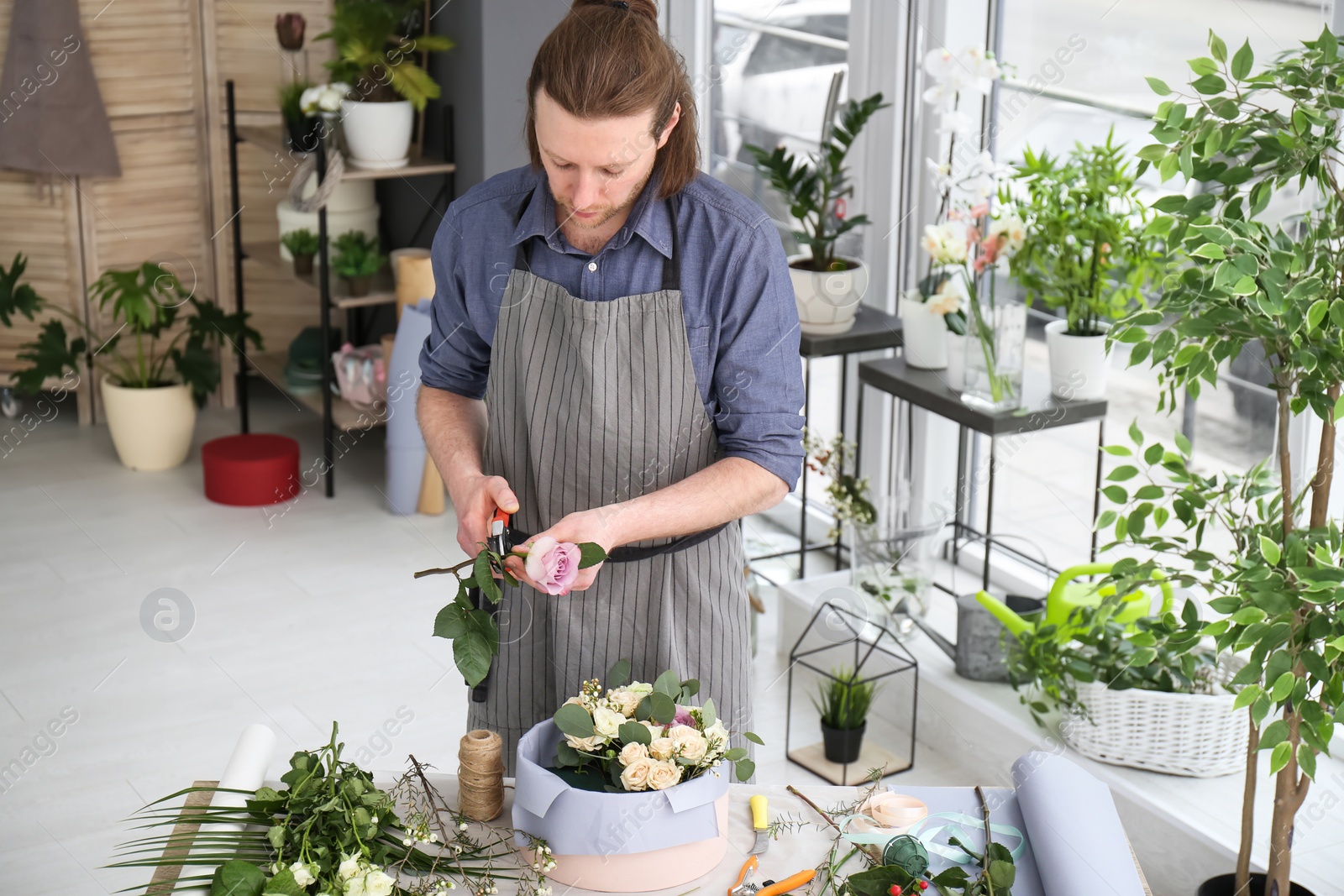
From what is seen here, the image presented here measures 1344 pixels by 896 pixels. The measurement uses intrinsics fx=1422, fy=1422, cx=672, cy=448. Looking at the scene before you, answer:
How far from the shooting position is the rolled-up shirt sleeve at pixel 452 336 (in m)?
1.80

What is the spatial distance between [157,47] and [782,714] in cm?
312

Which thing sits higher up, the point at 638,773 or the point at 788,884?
the point at 638,773

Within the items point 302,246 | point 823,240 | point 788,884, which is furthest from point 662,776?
point 302,246

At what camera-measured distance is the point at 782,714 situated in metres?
3.32

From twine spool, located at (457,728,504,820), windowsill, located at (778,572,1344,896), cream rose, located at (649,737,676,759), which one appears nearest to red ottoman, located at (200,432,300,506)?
windowsill, located at (778,572,1344,896)

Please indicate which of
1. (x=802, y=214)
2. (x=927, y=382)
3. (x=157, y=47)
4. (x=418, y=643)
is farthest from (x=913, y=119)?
(x=157, y=47)

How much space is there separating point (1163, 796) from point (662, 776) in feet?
5.07

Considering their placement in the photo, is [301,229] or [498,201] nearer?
[498,201]

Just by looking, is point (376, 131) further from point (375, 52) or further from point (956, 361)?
point (956, 361)

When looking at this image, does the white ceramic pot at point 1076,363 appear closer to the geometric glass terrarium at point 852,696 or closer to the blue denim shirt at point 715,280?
the geometric glass terrarium at point 852,696

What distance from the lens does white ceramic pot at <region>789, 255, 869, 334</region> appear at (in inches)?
124

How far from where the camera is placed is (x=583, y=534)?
157cm

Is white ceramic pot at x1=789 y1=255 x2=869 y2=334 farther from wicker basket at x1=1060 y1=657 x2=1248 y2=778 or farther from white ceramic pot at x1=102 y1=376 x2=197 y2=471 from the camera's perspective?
white ceramic pot at x1=102 y1=376 x2=197 y2=471

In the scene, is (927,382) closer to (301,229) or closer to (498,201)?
(498,201)
